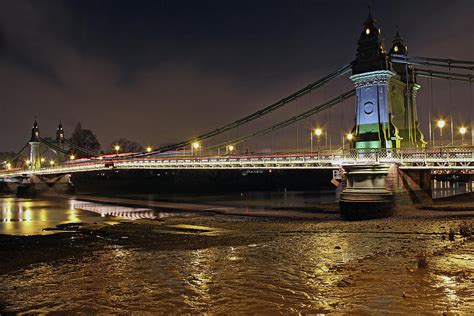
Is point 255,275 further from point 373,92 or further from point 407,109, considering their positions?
point 407,109

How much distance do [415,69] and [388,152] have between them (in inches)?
484

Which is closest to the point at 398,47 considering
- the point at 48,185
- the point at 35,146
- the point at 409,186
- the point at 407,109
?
the point at 407,109

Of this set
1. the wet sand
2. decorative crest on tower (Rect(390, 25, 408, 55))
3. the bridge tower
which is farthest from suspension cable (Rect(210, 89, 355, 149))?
the bridge tower

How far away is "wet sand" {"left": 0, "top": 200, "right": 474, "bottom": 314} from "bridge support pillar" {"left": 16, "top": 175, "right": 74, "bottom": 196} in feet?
225

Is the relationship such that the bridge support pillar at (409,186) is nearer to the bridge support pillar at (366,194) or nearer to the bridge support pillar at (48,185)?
the bridge support pillar at (366,194)

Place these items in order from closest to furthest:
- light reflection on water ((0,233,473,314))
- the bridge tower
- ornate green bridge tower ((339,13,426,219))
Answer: light reflection on water ((0,233,473,314)) → ornate green bridge tower ((339,13,426,219)) → the bridge tower

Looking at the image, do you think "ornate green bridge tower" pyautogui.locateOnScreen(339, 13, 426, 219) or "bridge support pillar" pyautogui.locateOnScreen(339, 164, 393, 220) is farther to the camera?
"ornate green bridge tower" pyautogui.locateOnScreen(339, 13, 426, 219)

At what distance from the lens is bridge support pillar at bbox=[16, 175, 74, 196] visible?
8156 cm

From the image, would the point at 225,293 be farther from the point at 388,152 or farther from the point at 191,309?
the point at 388,152

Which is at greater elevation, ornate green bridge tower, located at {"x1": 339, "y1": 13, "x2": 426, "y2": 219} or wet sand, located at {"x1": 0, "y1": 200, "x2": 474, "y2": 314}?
ornate green bridge tower, located at {"x1": 339, "y1": 13, "x2": 426, "y2": 219}

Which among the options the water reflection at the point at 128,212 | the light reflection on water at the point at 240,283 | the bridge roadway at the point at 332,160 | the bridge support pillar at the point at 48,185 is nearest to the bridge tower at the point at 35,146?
the bridge support pillar at the point at 48,185

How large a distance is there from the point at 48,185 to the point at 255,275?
81944 millimetres

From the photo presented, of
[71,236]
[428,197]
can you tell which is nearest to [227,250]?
[71,236]

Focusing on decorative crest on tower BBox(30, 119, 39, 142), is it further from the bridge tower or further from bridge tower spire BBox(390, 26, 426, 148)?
bridge tower spire BBox(390, 26, 426, 148)
